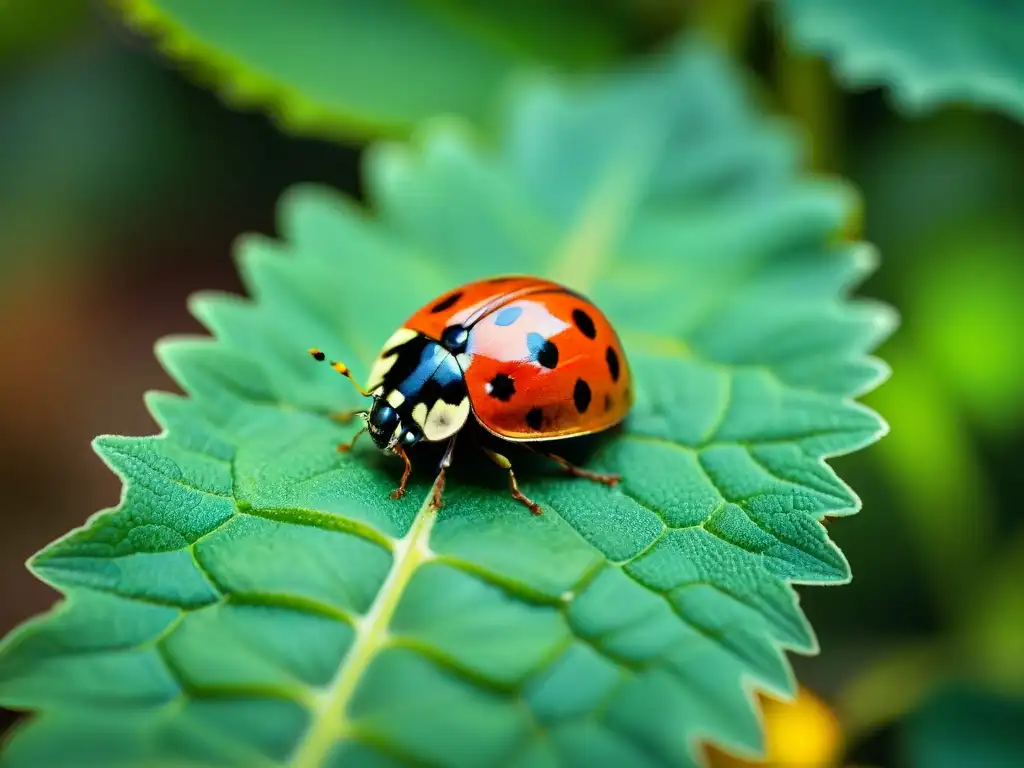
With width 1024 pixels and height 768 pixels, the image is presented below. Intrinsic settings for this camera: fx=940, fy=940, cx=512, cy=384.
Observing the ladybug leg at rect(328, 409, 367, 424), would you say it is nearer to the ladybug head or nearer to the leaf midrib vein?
the ladybug head

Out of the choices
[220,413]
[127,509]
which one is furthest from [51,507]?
[127,509]

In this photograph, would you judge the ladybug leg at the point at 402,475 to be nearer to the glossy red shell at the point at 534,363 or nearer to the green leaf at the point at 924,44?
the glossy red shell at the point at 534,363

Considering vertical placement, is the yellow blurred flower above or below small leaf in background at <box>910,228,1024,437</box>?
below

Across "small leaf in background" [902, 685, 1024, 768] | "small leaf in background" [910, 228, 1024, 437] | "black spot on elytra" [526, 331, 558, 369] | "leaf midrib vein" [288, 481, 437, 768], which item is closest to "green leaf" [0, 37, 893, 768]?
"leaf midrib vein" [288, 481, 437, 768]

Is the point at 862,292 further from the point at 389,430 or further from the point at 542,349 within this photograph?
the point at 389,430

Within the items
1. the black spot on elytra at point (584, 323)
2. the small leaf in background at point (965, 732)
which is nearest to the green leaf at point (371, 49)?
the black spot on elytra at point (584, 323)

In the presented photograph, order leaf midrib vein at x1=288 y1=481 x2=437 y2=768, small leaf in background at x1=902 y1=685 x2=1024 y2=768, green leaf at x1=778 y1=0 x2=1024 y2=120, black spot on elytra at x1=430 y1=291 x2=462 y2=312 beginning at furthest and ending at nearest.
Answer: small leaf in background at x1=902 y1=685 x2=1024 y2=768 < green leaf at x1=778 y1=0 x2=1024 y2=120 < black spot on elytra at x1=430 y1=291 x2=462 y2=312 < leaf midrib vein at x1=288 y1=481 x2=437 y2=768

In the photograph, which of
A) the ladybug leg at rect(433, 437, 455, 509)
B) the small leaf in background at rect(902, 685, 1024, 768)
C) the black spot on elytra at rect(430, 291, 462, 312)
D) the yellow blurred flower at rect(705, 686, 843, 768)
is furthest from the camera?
the small leaf in background at rect(902, 685, 1024, 768)

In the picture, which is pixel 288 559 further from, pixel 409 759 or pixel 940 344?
pixel 940 344
